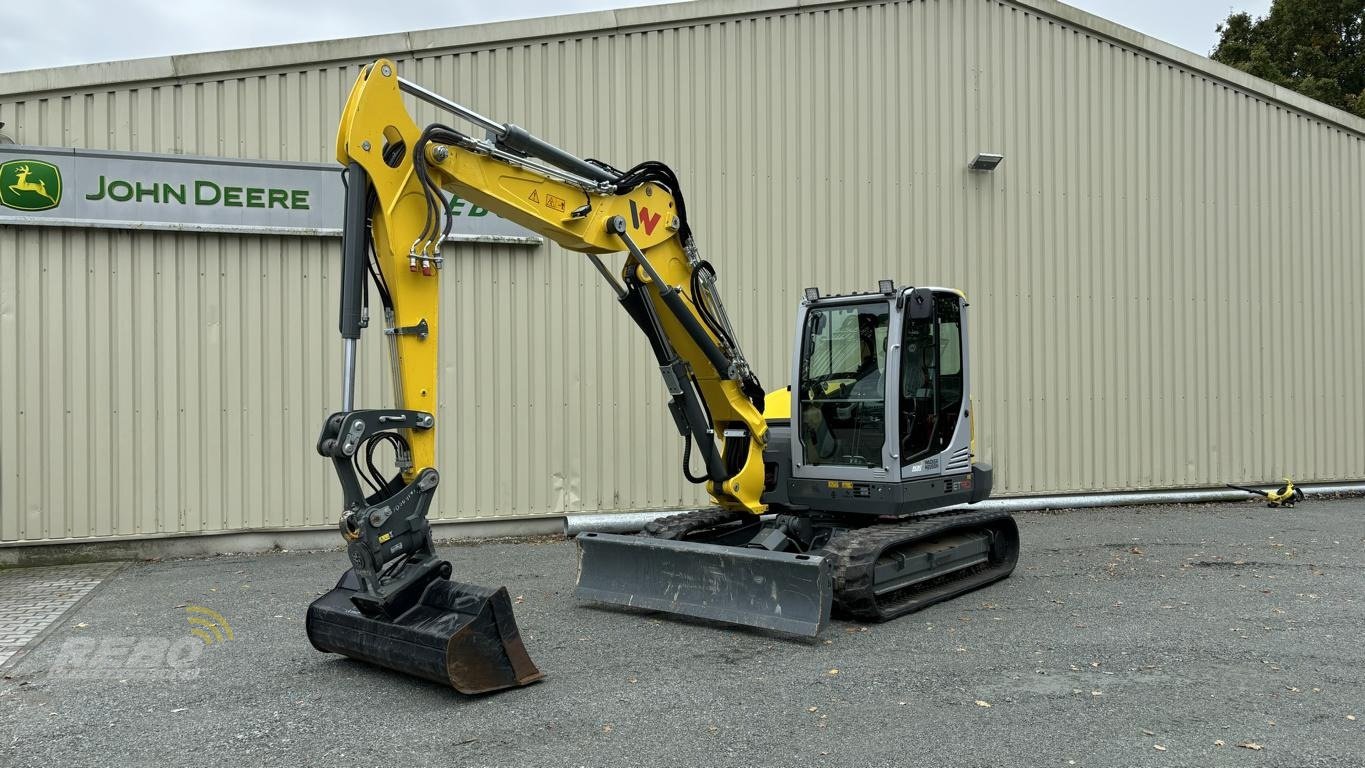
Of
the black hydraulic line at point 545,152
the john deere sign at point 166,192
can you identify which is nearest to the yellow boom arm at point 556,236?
the black hydraulic line at point 545,152

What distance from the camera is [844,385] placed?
26.3 feet

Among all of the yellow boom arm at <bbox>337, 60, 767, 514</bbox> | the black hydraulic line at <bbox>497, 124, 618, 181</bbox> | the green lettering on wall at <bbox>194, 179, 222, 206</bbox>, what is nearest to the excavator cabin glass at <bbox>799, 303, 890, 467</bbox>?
the yellow boom arm at <bbox>337, 60, 767, 514</bbox>

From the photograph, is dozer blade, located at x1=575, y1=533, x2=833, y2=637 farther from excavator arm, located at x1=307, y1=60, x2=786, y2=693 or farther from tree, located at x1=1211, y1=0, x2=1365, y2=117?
tree, located at x1=1211, y1=0, x2=1365, y2=117

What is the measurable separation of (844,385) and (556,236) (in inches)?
106

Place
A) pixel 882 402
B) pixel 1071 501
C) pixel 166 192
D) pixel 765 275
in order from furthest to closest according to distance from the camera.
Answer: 1. pixel 1071 501
2. pixel 765 275
3. pixel 166 192
4. pixel 882 402

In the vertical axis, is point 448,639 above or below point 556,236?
below

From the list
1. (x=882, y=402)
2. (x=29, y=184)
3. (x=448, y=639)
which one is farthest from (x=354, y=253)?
(x=29, y=184)

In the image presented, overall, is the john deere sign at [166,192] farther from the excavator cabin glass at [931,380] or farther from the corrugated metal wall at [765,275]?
the excavator cabin glass at [931,380]

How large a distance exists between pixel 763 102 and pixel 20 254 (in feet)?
27.5

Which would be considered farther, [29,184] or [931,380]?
[29,184]

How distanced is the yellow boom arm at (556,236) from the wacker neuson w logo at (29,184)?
5203 mm

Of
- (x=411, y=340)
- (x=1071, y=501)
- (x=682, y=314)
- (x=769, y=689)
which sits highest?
(x=682, y=314)

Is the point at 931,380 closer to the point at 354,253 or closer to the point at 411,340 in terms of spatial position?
the point at 411,340

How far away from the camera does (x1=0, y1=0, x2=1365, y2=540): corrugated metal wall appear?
33.3 feet
